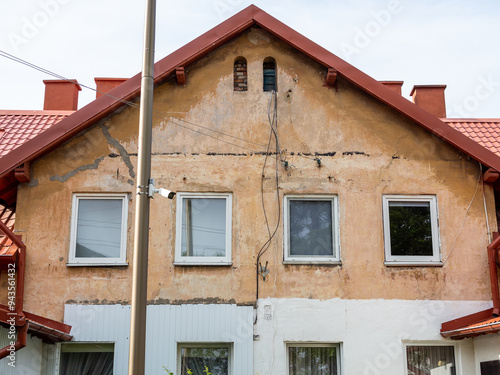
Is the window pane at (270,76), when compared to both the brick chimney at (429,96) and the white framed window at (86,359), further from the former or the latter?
the white framed window at (86,359)

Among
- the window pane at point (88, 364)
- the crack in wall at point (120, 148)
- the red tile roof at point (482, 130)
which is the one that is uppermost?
Result: the red tile roof at point (482, 130)

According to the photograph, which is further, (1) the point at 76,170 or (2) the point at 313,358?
(1) the point at 76,170

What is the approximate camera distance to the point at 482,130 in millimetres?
14117

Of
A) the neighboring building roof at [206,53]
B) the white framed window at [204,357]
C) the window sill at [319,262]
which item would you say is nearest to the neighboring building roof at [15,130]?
the neighboring building roof at [206,53]

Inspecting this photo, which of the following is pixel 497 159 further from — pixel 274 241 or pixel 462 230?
pixel 274 241

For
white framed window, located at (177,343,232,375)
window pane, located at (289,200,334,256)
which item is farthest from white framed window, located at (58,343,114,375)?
window pane, located at (289,200,334,256)

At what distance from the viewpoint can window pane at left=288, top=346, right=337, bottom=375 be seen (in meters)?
11.5

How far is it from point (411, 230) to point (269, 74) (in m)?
3.83

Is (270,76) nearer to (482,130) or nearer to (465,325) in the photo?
(482,130)

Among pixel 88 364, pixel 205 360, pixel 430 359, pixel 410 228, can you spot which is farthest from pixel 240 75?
pixel 430 359

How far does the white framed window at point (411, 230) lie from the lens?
39.0 ft

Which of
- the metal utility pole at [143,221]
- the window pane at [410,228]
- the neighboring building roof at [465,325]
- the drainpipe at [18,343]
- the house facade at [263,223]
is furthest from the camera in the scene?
the window pane at [410,228]

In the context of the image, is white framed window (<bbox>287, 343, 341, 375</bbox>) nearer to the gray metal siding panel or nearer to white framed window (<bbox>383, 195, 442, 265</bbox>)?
the gray metal siding panel

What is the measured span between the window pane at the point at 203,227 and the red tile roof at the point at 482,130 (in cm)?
525
